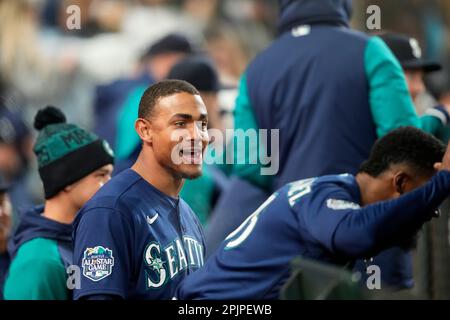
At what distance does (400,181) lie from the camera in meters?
3.87

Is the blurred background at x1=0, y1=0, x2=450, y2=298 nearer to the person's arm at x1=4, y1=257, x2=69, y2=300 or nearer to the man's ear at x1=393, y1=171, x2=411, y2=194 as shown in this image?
the person's arm at x1=4, y1=257, x2=69, y2=300

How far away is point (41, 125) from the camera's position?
15.4 ft

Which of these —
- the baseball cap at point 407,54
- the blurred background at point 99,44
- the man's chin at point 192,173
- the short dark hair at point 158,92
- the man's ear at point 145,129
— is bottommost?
the man's chin at point 192,173

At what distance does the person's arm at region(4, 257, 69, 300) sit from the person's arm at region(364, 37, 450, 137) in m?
1.34

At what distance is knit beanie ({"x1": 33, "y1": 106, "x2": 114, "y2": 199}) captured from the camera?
4.55 meters

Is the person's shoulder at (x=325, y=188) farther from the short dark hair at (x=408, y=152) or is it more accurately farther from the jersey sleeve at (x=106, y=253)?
the jersey sleeve at (x=106, y=253)

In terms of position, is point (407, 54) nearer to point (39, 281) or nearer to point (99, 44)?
point (39, 281)

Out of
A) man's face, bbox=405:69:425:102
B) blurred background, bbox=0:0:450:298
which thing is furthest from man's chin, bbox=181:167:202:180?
blurred background, bbox=0:0:450:298

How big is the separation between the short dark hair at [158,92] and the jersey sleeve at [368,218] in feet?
1.98

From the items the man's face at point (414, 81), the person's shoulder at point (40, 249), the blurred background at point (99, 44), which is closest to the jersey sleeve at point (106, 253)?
the person's shoulder at point (40, 249)

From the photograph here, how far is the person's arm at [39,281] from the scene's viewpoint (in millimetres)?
4211
